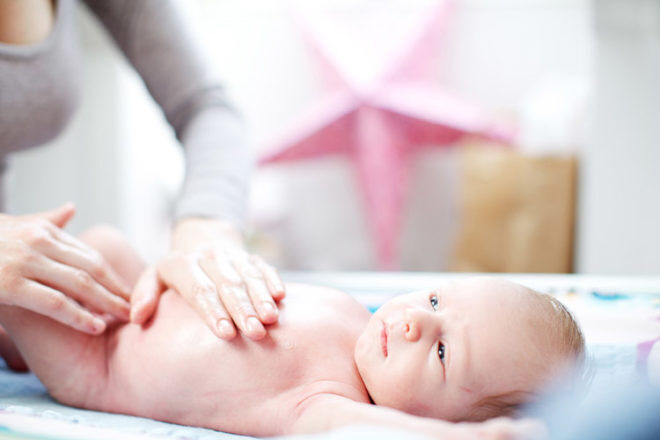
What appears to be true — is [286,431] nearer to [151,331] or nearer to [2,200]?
[151,331]

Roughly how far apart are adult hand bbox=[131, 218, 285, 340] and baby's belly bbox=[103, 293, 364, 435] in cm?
3

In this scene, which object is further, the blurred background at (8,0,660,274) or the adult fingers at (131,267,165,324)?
the blurred background at (8,0,660,274)

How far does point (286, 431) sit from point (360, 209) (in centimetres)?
186

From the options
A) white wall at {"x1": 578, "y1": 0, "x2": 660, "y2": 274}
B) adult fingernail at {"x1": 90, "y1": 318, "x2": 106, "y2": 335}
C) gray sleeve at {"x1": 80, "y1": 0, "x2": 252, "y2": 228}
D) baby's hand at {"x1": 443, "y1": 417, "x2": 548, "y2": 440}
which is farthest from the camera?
white wall at {"x1": 578, "y1": 0, "x2": 660, "y2": 274}

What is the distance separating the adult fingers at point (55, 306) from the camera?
2.31ft

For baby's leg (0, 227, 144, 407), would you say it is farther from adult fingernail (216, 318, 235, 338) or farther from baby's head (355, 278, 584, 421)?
baby's head (355, 278, 584, 421)

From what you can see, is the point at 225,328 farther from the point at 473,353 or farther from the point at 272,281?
the point at 473,353

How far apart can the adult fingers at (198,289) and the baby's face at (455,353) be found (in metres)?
0.17

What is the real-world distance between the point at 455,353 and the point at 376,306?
1.02 ft

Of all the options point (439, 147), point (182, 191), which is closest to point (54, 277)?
point (182, 191)

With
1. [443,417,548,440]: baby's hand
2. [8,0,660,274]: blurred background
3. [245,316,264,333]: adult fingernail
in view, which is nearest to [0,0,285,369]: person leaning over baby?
[245,316,264,333]: adult fingernail

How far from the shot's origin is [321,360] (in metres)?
0.74

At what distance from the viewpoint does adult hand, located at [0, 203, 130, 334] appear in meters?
0.70

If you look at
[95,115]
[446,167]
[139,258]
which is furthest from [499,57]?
[139,258]
